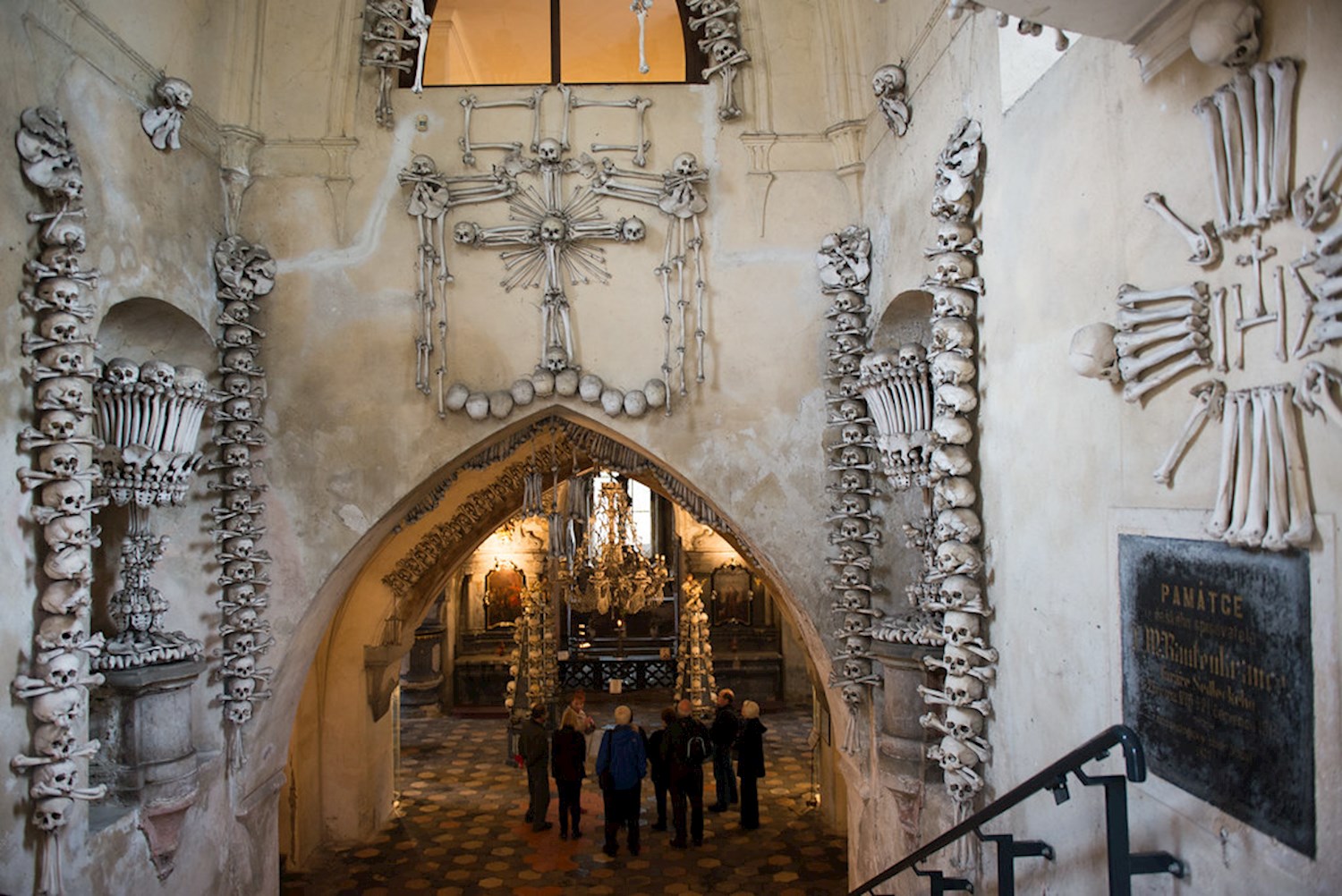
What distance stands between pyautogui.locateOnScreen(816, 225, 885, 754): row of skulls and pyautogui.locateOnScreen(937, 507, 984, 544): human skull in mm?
1271

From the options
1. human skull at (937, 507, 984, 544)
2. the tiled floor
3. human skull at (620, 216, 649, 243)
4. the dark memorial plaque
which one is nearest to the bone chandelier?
the tiled floor

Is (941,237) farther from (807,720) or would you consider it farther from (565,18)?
(807,720)

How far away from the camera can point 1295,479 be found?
2.13m

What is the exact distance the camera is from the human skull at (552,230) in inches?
216

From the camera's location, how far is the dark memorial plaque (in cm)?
213

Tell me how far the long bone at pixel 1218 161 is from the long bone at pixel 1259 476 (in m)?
0.40

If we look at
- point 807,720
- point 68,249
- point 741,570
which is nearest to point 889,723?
point 68,249

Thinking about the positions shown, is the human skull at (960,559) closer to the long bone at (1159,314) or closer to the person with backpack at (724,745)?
the long bone at (1159,314)

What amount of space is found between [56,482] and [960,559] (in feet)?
10.8

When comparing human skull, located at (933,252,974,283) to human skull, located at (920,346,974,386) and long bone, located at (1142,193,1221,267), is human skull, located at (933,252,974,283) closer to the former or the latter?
human skull, located at (920,346,974,386)

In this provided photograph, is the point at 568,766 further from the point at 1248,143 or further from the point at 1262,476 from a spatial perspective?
the point at 1248,143

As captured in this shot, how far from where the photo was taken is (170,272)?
4781mm

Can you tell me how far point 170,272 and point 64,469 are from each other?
132 cm

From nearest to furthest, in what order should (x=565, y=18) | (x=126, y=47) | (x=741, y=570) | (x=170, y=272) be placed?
1. (x=126, y=47)
2. (x=170, y=272)
3. (x=565, y=18)
4. (x=741, y=570)
